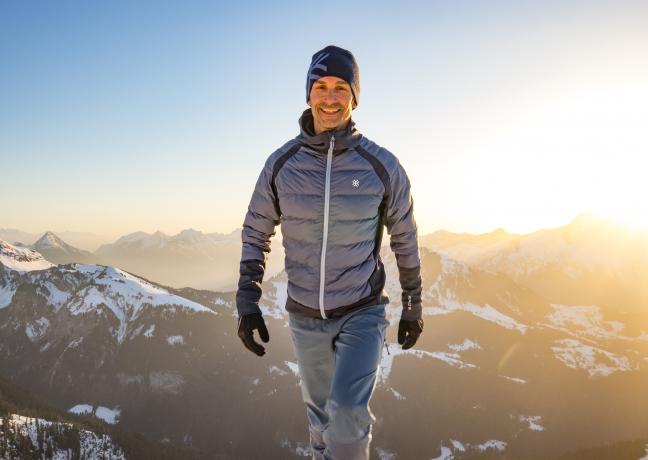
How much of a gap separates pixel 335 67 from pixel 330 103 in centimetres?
59

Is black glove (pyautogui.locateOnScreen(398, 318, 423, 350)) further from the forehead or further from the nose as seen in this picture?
the forehead

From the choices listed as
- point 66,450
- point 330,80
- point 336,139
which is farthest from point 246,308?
point 66,450

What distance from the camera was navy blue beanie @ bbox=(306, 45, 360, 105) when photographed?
5.76m

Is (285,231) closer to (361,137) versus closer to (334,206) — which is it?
(334,206)

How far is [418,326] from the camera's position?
231 inches

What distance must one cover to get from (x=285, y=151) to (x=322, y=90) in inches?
36.9

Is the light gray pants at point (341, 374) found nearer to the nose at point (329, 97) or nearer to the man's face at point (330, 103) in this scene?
the man's face at point (330, 103)

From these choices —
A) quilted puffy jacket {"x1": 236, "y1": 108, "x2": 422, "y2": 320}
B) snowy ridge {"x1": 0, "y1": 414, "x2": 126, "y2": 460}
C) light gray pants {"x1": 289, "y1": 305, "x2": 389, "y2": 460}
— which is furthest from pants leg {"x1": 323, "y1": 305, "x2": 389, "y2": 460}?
snowy ridge {"x1": 0, "y1": 414, "x2": 126, "y2": 460}

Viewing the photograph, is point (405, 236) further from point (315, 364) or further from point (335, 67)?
point (335, 67)

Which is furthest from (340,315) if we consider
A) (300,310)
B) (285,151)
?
(285,151)

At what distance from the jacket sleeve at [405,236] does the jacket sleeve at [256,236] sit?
1546mm

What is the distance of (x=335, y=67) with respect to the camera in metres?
5.76

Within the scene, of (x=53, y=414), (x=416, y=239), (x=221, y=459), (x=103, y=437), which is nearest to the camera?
(x=416, y=239)

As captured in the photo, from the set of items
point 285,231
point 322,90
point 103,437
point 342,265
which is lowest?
point 103,437
